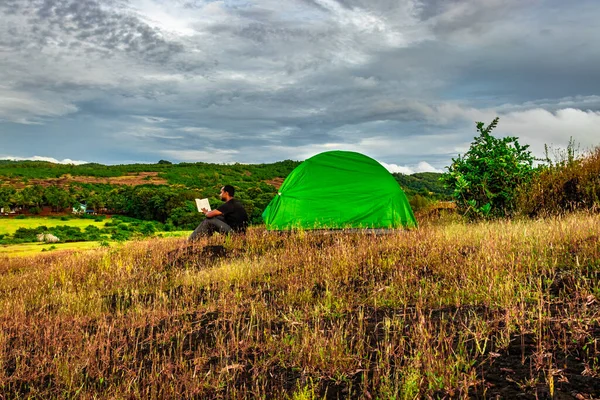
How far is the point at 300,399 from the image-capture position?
3309mm

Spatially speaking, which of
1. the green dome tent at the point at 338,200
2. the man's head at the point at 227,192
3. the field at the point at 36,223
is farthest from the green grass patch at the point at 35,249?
the field at the point at 36,223

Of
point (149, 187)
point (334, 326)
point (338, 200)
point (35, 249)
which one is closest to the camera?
point (334, 326)

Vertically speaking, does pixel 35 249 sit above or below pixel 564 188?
below

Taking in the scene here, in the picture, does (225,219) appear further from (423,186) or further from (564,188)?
(423,186)

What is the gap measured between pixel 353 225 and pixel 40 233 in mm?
31840

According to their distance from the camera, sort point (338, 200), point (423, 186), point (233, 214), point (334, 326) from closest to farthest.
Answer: point (334, 326)
point (233, 214)
point (338, 200)
point (423, 186)

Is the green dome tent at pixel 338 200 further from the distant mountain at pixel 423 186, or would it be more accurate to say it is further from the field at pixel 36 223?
the field at pixel 36 223

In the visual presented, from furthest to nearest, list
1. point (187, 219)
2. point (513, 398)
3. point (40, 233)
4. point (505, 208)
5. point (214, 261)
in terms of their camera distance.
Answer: point (187, 219)
point (40, 233)
point (505, 208)
point (214, 261)
point (513, 398)

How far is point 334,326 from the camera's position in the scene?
4.53 metres

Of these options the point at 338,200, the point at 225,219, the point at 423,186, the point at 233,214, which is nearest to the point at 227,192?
the point at 233,214

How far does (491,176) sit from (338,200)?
6291mm

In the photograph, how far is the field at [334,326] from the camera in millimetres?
3625

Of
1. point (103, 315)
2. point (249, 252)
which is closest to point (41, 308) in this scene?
point (103, 315)

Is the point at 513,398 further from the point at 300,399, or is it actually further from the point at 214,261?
the point at 214,261
